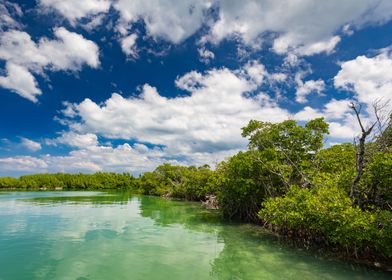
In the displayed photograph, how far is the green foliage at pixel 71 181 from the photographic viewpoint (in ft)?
285

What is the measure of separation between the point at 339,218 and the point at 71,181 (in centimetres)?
9703

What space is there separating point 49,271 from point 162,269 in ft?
12.4

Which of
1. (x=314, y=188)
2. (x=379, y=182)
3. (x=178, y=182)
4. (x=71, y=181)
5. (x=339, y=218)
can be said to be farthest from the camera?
(x=71, y=181)

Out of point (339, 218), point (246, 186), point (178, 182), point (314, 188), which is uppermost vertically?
point (178, 182)

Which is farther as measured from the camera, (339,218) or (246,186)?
(246,186)

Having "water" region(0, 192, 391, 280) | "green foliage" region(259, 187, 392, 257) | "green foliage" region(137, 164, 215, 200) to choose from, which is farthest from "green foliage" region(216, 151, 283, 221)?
"green foliage" region(137, 164, 215, 200)

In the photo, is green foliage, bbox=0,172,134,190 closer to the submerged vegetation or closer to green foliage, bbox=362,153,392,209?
the submerged vegetation

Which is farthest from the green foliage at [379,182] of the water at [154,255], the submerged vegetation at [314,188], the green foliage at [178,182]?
the green foliage at [178,182]

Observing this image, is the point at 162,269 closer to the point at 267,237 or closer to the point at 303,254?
the point at 303,254

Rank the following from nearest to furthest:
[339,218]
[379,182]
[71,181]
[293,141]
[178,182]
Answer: [339,218] < [379,182] < [293,141] < [178,182] < [71,181]

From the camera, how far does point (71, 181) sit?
94.4m

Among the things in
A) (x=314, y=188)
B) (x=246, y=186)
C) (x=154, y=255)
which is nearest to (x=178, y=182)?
(x=246, y=186)

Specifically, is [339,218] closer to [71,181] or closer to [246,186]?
[246,186]

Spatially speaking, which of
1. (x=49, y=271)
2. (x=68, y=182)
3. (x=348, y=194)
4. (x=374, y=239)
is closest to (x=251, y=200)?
(x=348, y=194)
